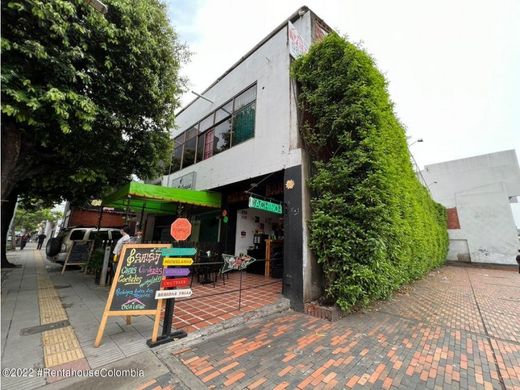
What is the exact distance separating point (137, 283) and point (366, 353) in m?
3.49

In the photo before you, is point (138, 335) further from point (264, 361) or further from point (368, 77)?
point (368, 77)

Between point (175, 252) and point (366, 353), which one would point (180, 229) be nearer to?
point (175, 252)

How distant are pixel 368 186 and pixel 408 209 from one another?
295 cm

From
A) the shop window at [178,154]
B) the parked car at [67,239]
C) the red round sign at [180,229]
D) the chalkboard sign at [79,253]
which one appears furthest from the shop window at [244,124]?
the chalkboard sign at [79,253]

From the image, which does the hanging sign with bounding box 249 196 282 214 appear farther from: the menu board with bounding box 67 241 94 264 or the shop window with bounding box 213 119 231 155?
the menu board with bounding box 67 241 94 264

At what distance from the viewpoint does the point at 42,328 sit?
3.63m

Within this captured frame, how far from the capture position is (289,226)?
5.43 m

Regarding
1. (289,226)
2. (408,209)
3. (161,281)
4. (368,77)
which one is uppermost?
(368,77)

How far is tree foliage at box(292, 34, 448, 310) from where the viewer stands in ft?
15.3

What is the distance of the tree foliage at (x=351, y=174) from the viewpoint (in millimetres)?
4648

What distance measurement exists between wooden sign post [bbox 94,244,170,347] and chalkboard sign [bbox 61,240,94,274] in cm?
671

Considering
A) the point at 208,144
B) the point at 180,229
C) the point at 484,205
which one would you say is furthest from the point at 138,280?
the point at 484,205

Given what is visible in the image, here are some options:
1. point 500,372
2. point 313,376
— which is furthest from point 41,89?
point 500,372

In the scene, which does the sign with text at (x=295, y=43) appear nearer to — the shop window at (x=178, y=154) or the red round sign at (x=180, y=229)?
the red round sign at (x=180, y=229)
